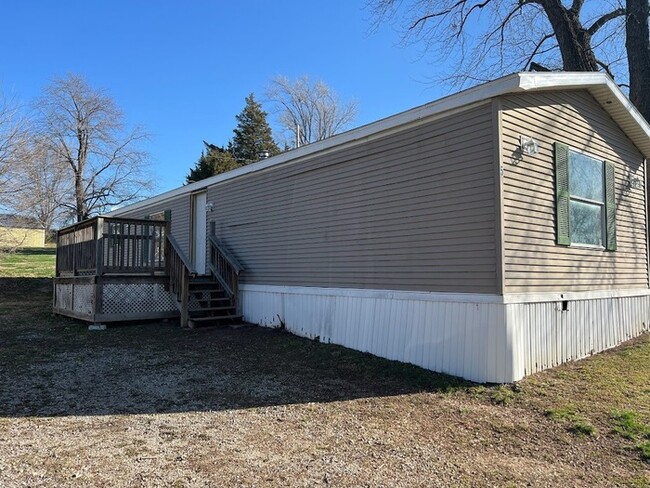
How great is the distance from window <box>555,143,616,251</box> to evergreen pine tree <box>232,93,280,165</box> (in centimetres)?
2615

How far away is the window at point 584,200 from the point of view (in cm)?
629

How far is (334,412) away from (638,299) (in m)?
6.18

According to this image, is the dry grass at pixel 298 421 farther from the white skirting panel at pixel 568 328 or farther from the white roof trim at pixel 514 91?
the white roof trim at pixel 514 91

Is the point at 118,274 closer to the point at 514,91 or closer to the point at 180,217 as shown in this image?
the point at 180,217

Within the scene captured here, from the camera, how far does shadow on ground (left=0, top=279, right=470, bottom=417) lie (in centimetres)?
476

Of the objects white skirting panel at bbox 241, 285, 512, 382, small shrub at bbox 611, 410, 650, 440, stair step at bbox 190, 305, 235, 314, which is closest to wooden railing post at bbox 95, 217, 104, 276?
stair step at bbox 190, 305, 235, 314

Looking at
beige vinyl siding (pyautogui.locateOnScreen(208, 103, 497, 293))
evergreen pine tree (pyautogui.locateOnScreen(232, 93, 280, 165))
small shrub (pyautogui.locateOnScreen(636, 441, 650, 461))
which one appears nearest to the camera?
small shrub (pyautogui.locateOnScreen(636, 441, 650, 461))

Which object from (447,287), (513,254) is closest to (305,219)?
(447,287)

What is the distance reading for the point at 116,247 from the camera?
921 cm

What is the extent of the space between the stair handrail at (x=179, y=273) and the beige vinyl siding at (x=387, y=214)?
1.13 meters

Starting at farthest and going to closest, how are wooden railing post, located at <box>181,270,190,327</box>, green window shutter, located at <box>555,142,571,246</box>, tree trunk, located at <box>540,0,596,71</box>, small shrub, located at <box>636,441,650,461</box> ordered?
tree trunk, located at <box>540,0,596,71</box>, wooden railing post, located at <box>181,270,190,327</box>, green window shutter, located at <box>555,142,571,246</box>, small shrub, located at <box>636,441,650,461</box>

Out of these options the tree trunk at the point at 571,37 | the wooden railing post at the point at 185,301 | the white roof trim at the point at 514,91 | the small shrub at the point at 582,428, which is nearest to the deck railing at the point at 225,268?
the wooden railing post at the point at 185,301

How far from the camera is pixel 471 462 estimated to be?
11.2 ft

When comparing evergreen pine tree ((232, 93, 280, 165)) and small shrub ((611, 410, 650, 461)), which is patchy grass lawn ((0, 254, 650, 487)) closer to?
small shrub ((611, 410, 650, 461))
